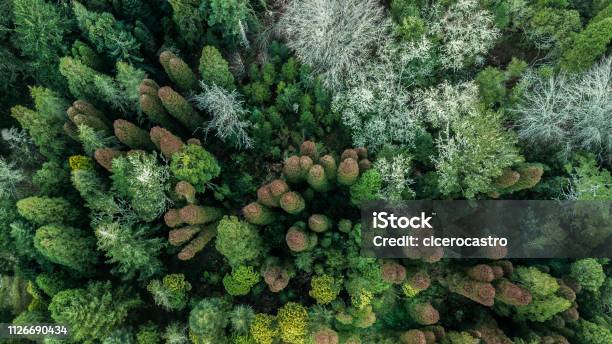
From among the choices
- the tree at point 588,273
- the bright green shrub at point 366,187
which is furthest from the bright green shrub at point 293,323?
the tree at point 588,273

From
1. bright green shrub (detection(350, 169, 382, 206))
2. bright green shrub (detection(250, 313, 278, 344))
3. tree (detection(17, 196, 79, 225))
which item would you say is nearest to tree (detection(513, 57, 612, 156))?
bright green shrub (detection(350, 169, 382, 206))

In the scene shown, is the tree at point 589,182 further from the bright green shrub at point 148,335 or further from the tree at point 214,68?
the bright green shrub at point 148,335

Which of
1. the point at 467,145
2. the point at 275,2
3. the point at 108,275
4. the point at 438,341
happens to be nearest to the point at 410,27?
the point at 467,145

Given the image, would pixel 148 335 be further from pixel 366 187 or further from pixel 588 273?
pixel 588 273

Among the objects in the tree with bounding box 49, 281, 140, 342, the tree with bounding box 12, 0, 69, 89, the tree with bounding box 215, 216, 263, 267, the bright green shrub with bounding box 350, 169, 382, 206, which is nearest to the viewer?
the tree with bounding box 49, 281, 140, 342

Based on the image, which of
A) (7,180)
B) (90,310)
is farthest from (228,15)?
(90,310)

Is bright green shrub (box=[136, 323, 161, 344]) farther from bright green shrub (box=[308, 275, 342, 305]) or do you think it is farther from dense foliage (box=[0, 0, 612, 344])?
bright green shrub (box=[308, 275, 342, 305])
